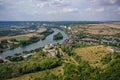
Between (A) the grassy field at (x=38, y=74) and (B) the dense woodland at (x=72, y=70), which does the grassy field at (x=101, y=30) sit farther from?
(A) the grassy field at (x=38, y=74)

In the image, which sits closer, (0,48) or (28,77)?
(28,77)

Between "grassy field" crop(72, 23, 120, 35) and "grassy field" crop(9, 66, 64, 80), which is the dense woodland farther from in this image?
A: "grassy field" crop(72, 23, 120, 35)

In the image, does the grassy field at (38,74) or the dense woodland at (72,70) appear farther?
the grassy field at (38,74)

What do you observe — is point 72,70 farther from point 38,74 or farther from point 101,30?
point 101,30

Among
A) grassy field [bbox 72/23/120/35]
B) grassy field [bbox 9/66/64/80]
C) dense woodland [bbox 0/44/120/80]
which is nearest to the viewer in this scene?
dense woodland [bbox 0/44/120/80]

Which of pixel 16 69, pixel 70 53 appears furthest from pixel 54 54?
pixel 16 69

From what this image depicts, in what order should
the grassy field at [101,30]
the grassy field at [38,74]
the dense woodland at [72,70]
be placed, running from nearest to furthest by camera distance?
the dense woodland at [72,70], the grassy field at [38,74], the grassy field at [101,30]

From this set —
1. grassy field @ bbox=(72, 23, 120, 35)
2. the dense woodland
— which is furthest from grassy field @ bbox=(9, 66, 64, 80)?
grassy field @ bbox=(72, 23, 120, 35)

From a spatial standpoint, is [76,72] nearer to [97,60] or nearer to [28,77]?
[28,77]

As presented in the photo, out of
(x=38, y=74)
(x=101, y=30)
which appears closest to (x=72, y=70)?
(x=38, y=74)

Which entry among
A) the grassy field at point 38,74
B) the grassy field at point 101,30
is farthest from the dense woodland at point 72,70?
the grassy field at point 101,30

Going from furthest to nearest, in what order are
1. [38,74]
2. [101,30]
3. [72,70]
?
[101,30] < [38,74] < [72,70]
